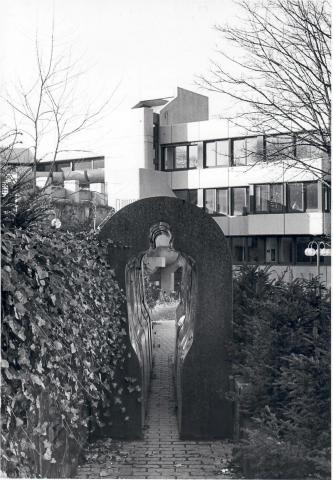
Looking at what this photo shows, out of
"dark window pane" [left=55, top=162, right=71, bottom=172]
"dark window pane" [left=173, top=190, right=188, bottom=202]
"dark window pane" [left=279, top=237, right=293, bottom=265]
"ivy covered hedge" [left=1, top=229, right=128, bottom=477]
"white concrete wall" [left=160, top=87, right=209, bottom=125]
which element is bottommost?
"dark window pane" [left=279, top=237, right=293, bottom=265]

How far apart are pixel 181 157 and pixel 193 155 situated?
78 centimetres

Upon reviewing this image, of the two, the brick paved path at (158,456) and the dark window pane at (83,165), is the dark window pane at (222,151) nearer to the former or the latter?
the dark window pane at (83,165)

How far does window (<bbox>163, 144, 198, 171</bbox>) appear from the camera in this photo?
1364 inches

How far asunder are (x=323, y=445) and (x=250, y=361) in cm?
229

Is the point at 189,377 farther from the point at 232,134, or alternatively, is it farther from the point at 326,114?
the point at 232,134

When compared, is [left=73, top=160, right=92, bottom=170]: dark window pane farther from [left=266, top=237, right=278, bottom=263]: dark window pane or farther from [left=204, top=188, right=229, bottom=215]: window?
[left=266, top=237, right=278, bottom=263]: dark window pane

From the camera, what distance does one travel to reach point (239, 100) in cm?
1027

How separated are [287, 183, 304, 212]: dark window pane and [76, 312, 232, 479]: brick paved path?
75.2ft

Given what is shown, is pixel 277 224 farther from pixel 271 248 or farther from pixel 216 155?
pixel 216 155

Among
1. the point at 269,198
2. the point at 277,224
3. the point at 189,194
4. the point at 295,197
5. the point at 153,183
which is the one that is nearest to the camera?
the point at 295,197

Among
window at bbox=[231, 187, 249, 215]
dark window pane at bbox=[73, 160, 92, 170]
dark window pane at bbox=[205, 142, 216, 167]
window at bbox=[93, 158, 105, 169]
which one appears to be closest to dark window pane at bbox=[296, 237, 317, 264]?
window at bbox=[231, 187, 249, 215]

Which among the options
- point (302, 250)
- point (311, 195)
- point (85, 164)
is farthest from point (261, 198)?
point (85, 164)

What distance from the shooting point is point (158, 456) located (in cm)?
724

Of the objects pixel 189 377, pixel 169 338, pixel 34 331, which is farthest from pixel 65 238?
pixel 169 338
